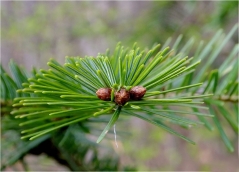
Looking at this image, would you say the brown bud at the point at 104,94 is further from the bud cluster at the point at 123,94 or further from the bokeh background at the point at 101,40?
the bokeh background at the point at 101,40

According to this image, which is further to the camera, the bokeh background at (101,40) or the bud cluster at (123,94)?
the bokeh background at (101,40)

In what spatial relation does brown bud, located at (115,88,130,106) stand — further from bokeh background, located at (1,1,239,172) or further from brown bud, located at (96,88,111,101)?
bokeh background, located at (1,1,239,172)

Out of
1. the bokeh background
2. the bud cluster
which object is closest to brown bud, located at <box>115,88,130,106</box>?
the bud cluster

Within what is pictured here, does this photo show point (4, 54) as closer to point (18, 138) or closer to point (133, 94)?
point (18, 138)

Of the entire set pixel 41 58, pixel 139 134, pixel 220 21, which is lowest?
pixel 139 134

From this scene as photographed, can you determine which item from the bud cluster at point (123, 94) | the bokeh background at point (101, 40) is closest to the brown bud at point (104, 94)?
the bud cluster at point (123, 94)

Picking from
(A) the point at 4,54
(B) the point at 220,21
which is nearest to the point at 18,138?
(B) the point at 220,21
